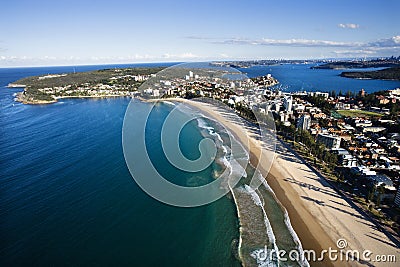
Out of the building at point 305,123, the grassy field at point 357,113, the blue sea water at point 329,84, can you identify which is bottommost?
the grassy field at point 357,113

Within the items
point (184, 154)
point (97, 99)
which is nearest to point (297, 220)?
point (184, 154)

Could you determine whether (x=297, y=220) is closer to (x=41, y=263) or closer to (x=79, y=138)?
(x=41, y=263)

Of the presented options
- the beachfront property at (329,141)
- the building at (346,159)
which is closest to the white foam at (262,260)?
the building at (346,159)

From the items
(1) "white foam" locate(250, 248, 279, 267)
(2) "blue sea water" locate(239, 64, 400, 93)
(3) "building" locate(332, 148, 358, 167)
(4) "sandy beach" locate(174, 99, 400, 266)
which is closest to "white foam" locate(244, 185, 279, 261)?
(1) "white foam" locate(250, 248, 279, 267)

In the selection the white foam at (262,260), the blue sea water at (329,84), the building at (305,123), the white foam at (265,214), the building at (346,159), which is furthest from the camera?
the blue sea water at (329,84)

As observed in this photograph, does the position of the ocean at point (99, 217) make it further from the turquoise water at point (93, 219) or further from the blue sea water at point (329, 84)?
the blue sea water at point (329, 84)

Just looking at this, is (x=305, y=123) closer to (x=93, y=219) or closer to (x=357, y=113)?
(x=357, y=113)

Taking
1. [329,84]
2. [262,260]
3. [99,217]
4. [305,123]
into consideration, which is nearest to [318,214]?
[262,260]

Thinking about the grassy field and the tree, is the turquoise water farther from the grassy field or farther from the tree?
the grassy field
